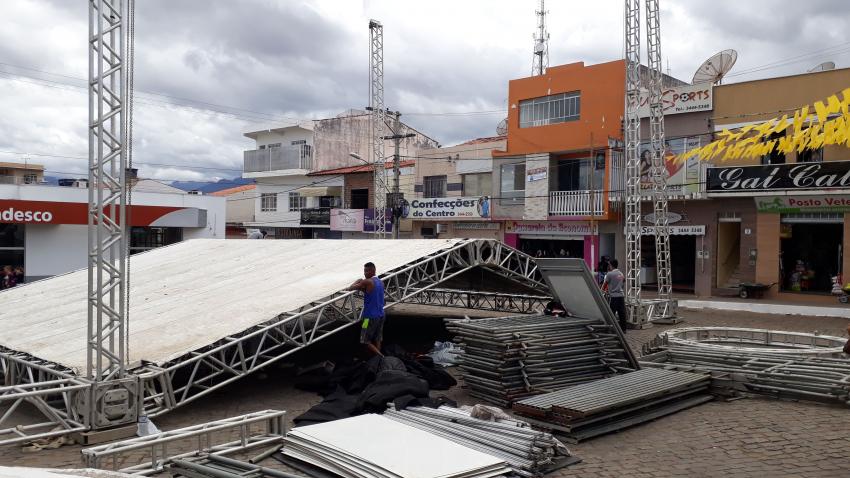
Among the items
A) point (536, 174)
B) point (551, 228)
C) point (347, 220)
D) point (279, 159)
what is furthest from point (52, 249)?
point (551, 228)

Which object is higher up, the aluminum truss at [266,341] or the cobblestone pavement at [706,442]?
the aluminum truss at [266,341]

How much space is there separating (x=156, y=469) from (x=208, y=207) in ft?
86.9

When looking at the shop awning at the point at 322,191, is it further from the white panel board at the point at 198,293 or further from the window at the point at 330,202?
the white panel board at the point at 198,293

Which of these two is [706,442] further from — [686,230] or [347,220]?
[347,220]

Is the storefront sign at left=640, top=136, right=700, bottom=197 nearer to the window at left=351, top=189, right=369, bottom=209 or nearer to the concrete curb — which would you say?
the concrete curb

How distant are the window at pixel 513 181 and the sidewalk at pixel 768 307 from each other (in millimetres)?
9450

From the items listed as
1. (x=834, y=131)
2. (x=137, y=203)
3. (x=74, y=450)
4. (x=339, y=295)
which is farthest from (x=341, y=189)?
(x=834, y=131)

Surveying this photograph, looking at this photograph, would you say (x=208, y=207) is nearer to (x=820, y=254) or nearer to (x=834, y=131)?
(x=820, y=254)

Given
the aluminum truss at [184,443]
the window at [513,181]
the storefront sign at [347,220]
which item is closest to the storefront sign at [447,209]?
the window at [513,181]

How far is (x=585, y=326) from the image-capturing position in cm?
1040

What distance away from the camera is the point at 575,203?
1118 inches

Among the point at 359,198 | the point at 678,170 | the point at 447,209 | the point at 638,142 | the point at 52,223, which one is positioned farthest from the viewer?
the point at 359,198

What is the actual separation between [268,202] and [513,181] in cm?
Result: 2126

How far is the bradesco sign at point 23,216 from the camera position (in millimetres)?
24641
